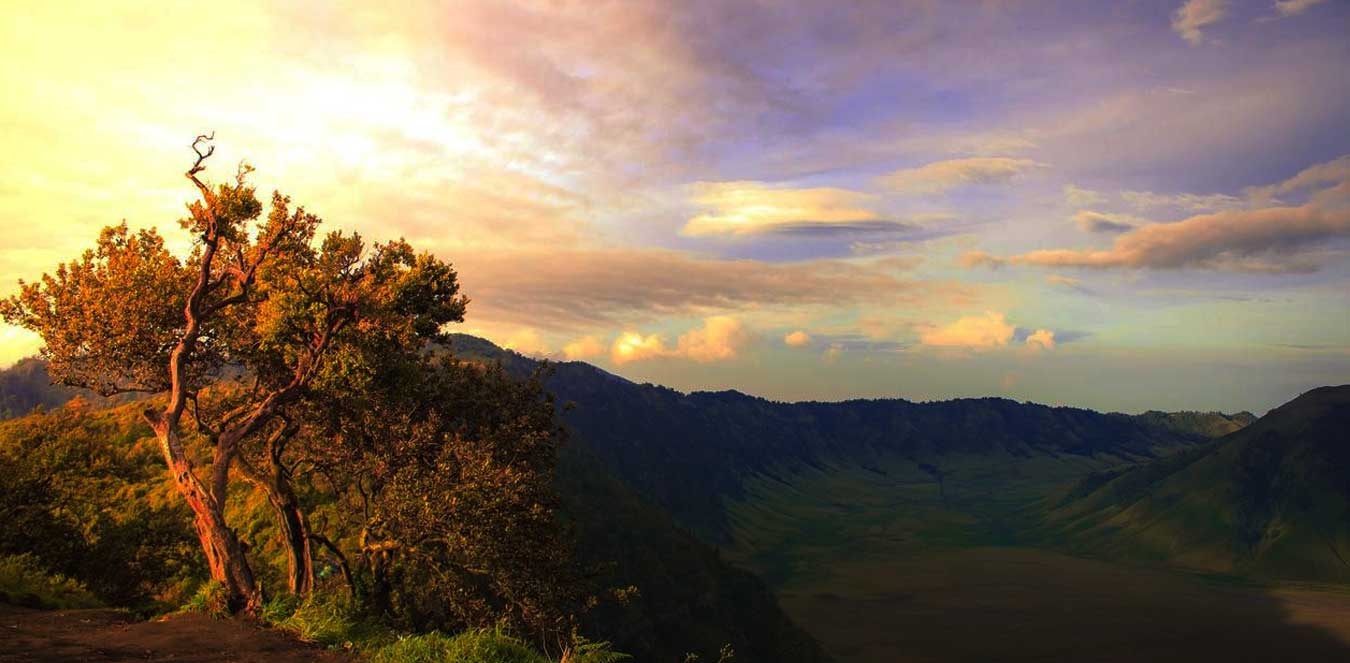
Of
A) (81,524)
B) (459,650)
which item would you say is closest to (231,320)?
(81,524)

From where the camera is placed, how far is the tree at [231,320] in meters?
26.0

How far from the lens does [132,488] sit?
46562mm

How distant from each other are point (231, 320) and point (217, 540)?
29.9 ft

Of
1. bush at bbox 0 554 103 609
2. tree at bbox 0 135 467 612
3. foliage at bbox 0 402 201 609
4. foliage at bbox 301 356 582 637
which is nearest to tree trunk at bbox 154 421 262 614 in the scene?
tree at bbox 0 135 467 612

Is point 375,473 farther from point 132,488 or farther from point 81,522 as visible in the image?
point 132,488

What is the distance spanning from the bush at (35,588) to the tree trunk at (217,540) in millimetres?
5934

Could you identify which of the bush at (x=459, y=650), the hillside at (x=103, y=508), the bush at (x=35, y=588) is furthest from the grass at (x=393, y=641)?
the bush at (x=35, y=588)

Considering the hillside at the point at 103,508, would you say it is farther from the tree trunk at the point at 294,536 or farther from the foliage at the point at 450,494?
the tree trunk at the point at 294,536

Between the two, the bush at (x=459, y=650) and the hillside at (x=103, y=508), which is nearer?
the bush at (x=459, y=650)

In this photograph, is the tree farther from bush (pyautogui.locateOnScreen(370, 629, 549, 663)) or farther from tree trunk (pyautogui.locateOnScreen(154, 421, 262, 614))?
bush (pyautogui.locateOnScreen(370, 629, 549, 663))

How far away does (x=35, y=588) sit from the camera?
86.7 feet

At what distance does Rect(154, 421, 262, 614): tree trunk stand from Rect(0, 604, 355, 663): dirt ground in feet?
4.66

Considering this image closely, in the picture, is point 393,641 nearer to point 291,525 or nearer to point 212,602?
point 212,602

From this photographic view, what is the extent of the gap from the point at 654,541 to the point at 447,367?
150707 millimetres
